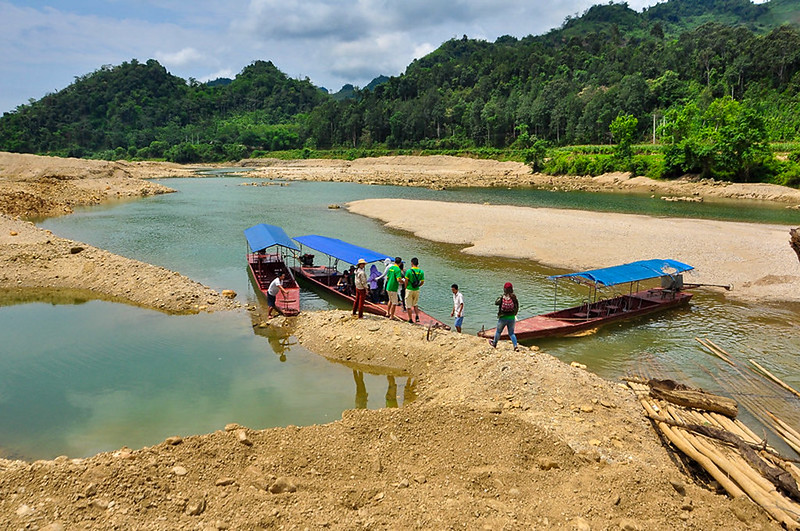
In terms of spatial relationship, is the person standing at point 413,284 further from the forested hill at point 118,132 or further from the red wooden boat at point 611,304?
the forested hill at point 118,132

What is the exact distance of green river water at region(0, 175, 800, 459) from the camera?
13102 millimetres

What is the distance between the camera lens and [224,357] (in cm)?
1702

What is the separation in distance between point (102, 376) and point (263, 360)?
5.01 meters

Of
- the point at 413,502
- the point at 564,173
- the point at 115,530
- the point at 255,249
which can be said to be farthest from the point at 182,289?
the point at 564,173

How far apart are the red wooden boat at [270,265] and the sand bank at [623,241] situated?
1379 centimetres

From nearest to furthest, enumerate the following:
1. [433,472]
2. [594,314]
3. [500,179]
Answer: [433,472]
[594,314]
[500,179]

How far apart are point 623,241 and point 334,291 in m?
21.5

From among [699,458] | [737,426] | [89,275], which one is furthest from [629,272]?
[89,275]

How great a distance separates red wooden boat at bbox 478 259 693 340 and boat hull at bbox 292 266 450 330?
2407 mm

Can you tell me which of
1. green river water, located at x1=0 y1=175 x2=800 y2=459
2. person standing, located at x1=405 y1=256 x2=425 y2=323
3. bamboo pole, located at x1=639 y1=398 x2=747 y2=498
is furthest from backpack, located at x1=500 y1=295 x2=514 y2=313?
bamboo pole, located at x1=639 y1=398 x2=747 y2=498

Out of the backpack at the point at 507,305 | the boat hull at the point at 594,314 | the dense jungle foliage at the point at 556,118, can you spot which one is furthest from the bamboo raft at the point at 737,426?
the dense jungle foliage at the point at 556,118

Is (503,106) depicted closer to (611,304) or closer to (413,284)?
(611,304)

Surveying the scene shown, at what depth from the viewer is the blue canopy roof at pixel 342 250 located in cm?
2284

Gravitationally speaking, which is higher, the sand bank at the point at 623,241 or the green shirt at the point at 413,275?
the green shirt at the point at 413,275
